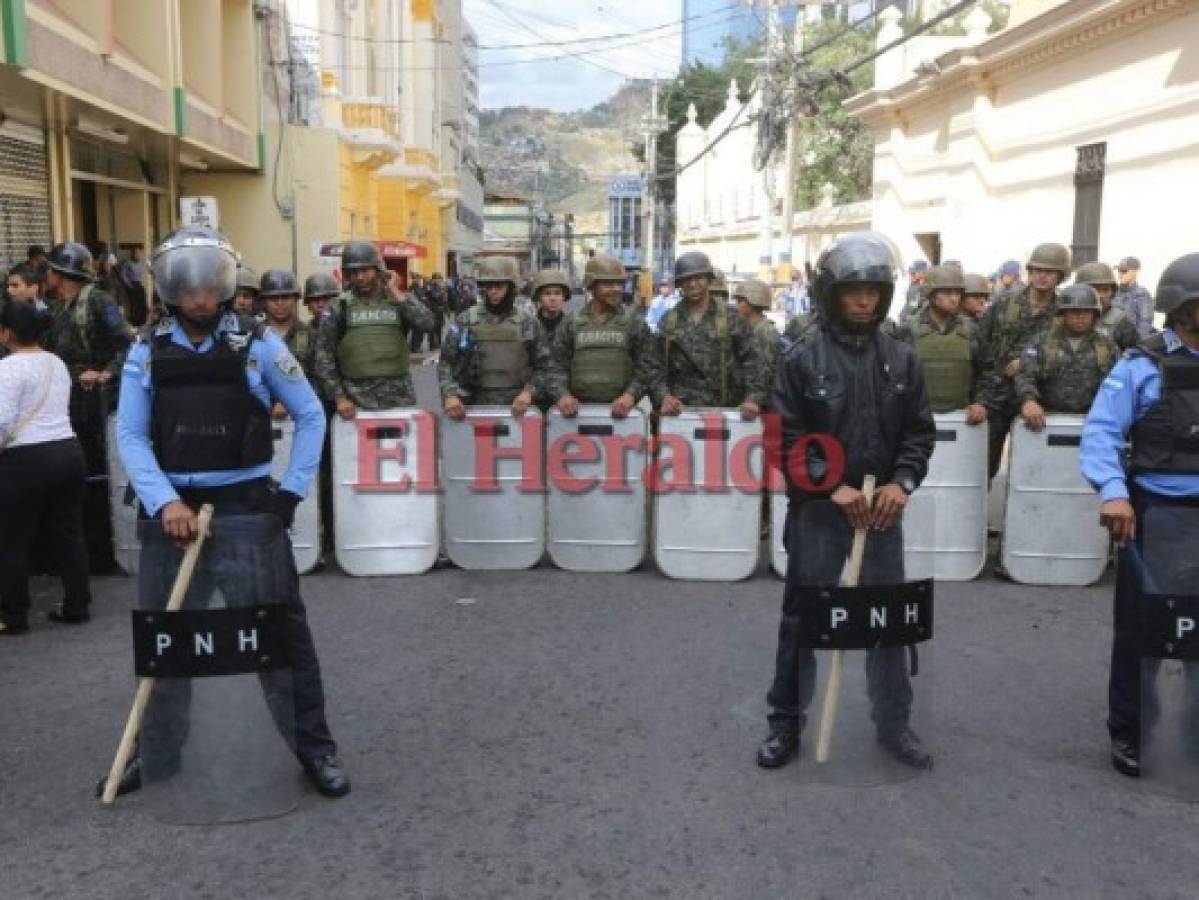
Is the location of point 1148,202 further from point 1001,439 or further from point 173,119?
point 173,119

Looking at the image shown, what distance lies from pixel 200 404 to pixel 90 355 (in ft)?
11.8

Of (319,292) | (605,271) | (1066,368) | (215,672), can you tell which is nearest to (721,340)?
(605,271)

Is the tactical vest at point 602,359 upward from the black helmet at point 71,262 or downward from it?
downward

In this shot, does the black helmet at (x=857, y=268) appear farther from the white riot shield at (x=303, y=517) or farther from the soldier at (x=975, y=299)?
the soldier at (x=975, y=299)

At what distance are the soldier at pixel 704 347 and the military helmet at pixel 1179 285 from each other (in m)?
3.24

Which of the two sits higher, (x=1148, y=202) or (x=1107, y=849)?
(x=1148, y=202)

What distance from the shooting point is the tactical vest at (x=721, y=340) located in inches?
285

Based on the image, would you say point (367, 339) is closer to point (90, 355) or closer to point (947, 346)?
point (90, 355)

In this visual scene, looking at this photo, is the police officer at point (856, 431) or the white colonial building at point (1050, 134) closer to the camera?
the police officer at point (856, 431)

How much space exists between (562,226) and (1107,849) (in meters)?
133

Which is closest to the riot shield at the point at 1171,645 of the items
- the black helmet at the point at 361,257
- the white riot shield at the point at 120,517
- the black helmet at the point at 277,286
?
the black helmet at the point at 361,257

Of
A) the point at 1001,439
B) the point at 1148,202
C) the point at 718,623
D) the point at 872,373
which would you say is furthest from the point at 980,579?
the point at 1148,202

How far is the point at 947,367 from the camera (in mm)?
7328

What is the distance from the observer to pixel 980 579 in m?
7.11
